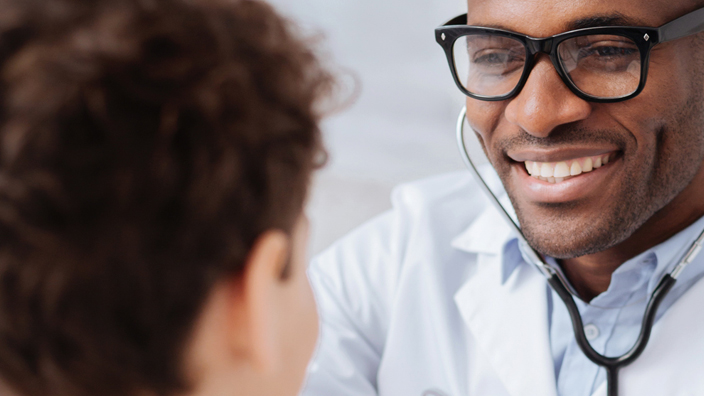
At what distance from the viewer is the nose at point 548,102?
86 centimetres

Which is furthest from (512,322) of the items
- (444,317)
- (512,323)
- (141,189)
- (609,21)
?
(141,189)

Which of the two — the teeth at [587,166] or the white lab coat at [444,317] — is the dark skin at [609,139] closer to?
the teeth at [587,166]

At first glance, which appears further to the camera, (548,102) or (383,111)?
(383,111)

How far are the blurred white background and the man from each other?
77 cm

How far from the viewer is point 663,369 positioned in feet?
2.80

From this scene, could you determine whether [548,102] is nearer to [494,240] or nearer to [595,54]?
[595,54]

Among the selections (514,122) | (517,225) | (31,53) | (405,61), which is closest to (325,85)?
(31,53)

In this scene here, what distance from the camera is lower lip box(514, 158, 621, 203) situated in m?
0.91

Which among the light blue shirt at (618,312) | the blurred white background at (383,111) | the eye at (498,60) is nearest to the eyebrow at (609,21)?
the eye at (498,60)

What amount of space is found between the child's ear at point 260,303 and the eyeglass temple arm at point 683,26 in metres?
0.60

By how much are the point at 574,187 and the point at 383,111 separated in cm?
124

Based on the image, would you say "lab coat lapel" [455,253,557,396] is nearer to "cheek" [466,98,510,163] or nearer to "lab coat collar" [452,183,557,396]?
"lab coat collar" [452,183,557,396]

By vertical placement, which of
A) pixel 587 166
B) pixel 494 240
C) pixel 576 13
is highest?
pixel 576 13

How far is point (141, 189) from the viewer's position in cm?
43
